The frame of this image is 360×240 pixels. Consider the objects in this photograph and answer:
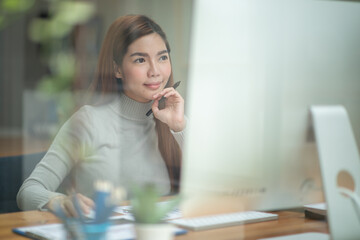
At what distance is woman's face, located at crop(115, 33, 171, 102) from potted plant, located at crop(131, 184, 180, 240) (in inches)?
17.0

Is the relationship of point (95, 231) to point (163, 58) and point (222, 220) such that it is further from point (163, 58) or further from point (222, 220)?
point (163, 58)

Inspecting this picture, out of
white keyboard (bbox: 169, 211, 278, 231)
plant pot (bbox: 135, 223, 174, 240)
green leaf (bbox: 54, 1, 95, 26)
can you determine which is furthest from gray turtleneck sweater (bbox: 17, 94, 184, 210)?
plant pot (bbox: 135, 223, 174, 240)

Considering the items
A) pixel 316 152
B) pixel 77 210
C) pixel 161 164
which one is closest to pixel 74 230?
pixel 77 210

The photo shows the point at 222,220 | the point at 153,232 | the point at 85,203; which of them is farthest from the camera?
the point at 222,220

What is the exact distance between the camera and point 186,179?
139cm

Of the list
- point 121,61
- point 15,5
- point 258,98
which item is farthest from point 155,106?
point 15,5

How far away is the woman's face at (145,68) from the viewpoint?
4.94 ft

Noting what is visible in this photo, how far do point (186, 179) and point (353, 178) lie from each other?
414 millimetres

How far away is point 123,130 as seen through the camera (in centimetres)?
154

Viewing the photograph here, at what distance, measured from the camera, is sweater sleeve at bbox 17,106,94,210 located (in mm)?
1465

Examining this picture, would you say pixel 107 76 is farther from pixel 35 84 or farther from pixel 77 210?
pixel 77 210

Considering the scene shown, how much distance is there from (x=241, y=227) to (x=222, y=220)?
3.2 inches

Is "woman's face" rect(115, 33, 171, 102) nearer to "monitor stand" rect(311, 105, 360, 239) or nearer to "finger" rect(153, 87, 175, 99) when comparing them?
"finger" rect(153, 87, 175, 99)

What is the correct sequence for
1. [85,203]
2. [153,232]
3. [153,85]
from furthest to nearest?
[153,85] < [85,203] < [153,232]
